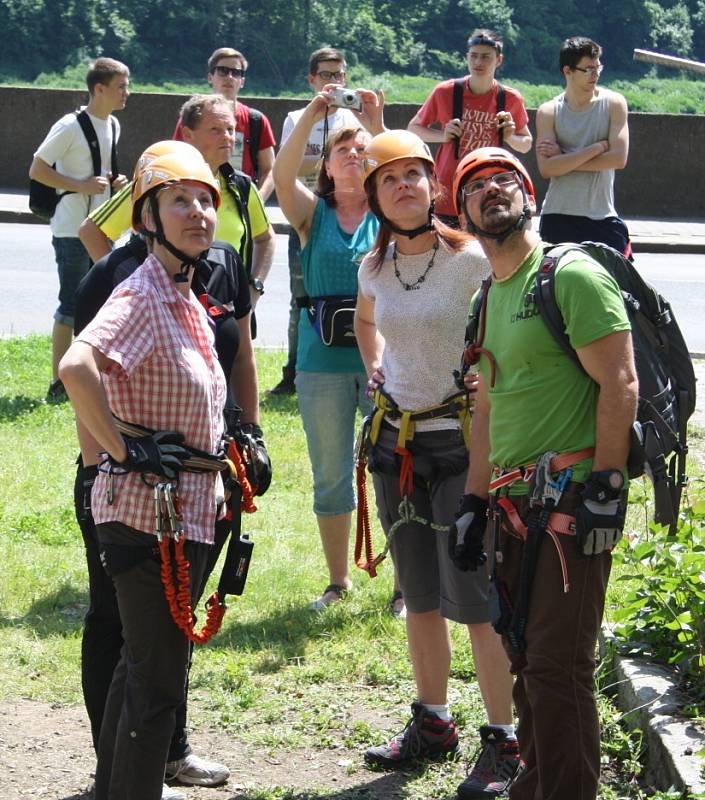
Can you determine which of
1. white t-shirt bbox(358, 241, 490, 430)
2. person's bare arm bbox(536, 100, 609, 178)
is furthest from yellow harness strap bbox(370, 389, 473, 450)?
person's bare arm bbox(536, 100, 609, 178)

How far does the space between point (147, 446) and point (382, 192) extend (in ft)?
4.83

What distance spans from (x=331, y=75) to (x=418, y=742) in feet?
17.3

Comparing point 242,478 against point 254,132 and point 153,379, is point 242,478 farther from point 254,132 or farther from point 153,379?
point 254,132

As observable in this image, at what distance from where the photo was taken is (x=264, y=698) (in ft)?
16.3

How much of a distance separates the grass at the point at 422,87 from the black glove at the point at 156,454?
59.0 metres

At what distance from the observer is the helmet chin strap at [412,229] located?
4.44m

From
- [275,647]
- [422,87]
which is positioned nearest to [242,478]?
[275,647]

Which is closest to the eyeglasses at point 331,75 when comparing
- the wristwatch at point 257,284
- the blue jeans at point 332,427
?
the wristwatch at point 257,284

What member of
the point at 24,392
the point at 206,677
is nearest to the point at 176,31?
the point at 24,392

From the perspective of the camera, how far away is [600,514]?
3.35 meters

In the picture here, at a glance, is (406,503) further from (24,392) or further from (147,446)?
(24,392)

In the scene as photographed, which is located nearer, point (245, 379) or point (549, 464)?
point (549, 464)

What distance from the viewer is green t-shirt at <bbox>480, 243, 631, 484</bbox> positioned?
3373mm

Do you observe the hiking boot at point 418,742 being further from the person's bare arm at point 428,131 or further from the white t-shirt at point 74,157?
the white t-shirt at point 74,157
